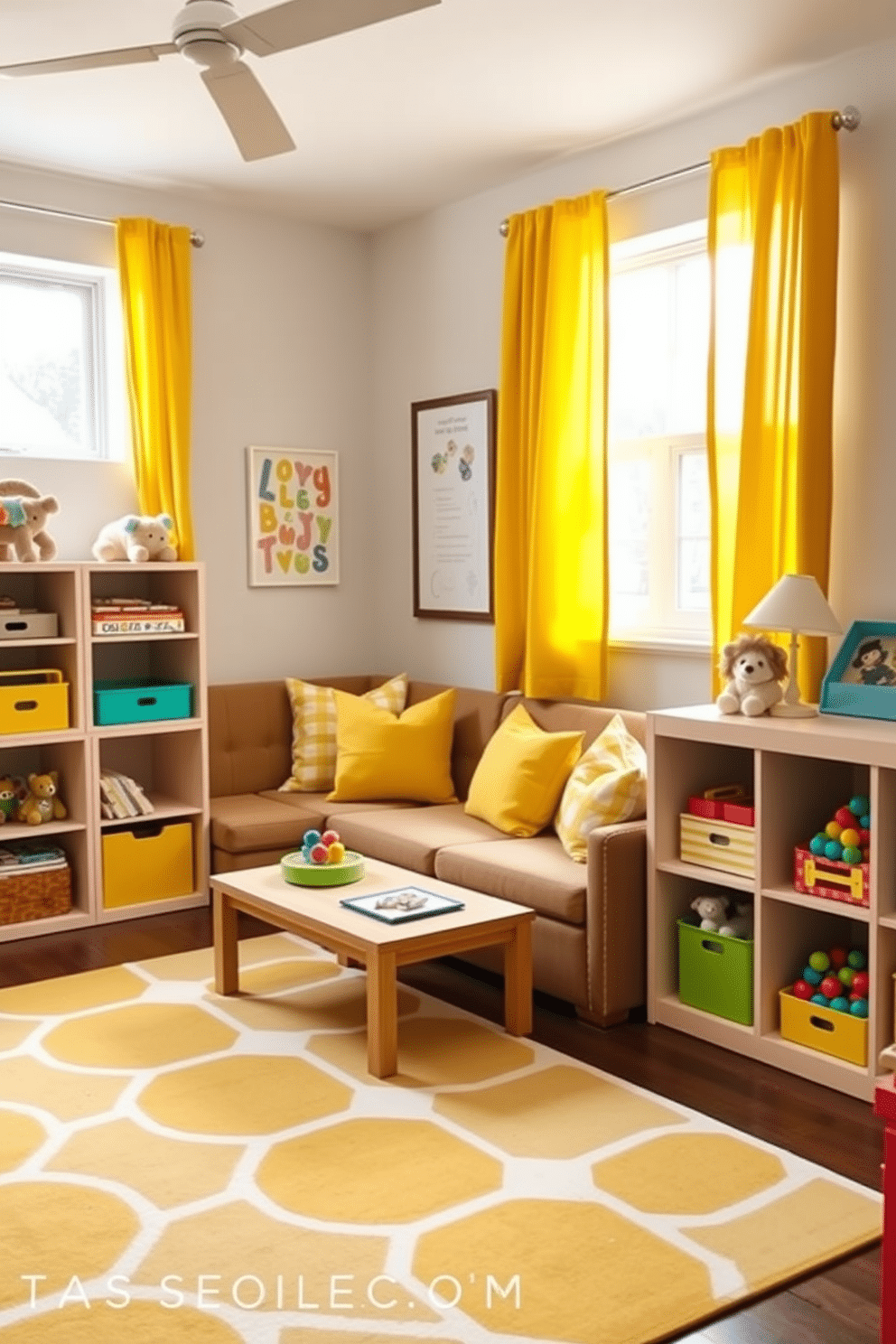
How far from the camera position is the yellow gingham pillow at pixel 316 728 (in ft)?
16.6

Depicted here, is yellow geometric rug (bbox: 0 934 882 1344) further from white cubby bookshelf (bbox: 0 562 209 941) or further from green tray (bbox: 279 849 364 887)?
white cubby bookshelf (bbox: 0 562 209 941)

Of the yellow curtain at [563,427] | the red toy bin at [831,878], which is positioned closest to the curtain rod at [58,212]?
the yellow curtain at [563,427]

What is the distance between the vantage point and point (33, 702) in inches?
175

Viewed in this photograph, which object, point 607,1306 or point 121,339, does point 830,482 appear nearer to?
point 607,1306

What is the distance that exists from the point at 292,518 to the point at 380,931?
2.66 meters

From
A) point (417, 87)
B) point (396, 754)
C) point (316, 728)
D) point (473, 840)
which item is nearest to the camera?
point (417, 87)

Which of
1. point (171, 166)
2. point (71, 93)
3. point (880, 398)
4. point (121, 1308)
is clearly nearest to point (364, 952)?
point (121, 1308)

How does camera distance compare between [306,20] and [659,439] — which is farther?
[659,439]

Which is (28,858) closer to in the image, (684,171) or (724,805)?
(724,805)

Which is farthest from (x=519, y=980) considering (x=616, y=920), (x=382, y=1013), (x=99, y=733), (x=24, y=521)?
(x=24, y=521)

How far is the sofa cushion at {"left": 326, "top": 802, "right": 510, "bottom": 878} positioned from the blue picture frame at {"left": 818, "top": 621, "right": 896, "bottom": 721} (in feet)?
3.96

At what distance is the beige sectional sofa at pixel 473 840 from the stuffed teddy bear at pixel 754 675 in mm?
446

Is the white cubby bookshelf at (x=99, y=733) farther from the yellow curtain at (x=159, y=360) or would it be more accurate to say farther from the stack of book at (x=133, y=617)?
the yellow curtain at (x=159, y=360)

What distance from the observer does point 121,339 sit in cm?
492
